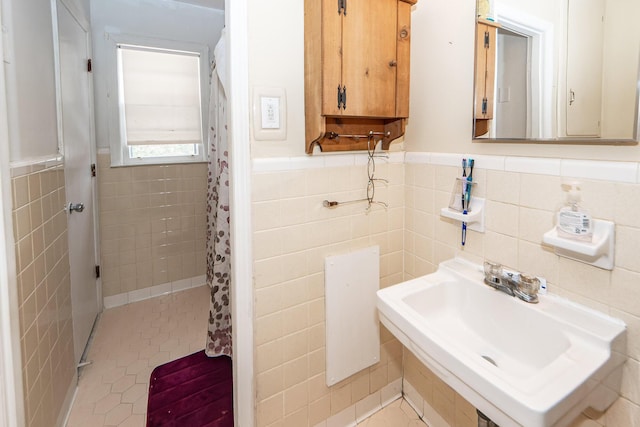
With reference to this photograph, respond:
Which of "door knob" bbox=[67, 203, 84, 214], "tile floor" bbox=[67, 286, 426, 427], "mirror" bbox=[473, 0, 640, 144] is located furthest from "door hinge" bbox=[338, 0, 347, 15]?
"tile floor" bbox=[67, 286, 426, 427]

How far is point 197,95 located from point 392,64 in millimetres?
2046

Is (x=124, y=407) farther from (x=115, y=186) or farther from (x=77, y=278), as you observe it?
(x=115, y=186)

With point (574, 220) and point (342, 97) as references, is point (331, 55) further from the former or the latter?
point (574, 220)

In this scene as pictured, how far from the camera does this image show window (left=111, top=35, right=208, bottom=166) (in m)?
2.61

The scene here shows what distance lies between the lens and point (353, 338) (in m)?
1.55

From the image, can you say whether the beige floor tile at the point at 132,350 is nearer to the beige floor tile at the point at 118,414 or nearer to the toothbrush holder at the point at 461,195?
the beige floor tile at the point at 118,414

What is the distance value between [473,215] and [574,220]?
35 cm

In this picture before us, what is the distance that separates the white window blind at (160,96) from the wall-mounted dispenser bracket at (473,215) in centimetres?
231

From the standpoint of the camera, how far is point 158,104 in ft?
8.92

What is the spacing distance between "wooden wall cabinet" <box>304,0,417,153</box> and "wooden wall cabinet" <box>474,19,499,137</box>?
0.27 meters

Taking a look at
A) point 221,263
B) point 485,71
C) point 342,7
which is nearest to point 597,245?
point 485,71

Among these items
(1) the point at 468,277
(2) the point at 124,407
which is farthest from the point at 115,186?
(1) the point at 468,277

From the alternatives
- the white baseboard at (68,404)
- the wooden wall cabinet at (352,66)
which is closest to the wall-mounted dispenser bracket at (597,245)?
the wooden wall cabinet at (352,66)

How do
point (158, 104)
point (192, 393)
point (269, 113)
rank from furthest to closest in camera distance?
point (158, 104), point (192, 393), point (269, 113)
